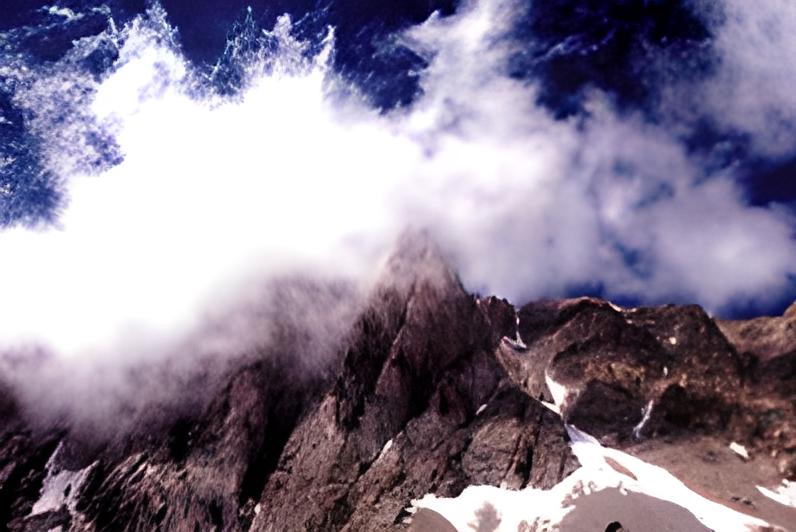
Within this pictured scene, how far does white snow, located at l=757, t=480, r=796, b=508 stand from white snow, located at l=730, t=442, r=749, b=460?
19.5ft

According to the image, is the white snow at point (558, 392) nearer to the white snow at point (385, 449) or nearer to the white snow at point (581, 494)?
the white snow at point (581, 494)

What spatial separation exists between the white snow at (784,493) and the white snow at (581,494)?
516 cm

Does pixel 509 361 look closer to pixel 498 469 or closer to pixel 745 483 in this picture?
pixel 498 469

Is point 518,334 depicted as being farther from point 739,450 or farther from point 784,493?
point 784,493

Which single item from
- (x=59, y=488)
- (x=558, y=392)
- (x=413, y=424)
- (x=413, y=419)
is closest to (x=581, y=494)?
(x=558, y=392)

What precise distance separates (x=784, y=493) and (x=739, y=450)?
30.4 ft

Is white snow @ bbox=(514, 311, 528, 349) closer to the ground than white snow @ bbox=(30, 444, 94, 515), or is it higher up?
higher up

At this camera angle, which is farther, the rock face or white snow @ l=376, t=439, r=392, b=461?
white snow @ l=376, t=439, r=392, b=461

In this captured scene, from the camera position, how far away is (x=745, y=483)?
8925 centimetres

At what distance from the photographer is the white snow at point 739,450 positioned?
9275 cm

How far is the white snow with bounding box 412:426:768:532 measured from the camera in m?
85.4

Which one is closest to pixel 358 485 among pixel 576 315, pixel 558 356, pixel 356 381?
pixel 356 381

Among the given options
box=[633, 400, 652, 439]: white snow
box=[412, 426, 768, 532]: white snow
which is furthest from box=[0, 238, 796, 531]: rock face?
box=[412, 426, 768, 532]: white snow

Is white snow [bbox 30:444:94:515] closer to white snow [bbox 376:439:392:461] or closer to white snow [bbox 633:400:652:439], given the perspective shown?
white snow [bbox 376:439:392:461]
